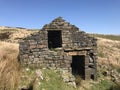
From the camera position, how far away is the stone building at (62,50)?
1283 centimetres

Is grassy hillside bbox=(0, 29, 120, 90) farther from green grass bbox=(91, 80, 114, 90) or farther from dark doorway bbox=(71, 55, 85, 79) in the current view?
dark doorway bbox=(71, 55, 85, 79)

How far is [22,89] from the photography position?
10375 millimetres

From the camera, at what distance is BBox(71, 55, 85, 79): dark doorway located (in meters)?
13.7

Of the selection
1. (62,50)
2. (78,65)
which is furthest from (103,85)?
(62,50)

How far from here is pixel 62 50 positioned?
43.3 feet

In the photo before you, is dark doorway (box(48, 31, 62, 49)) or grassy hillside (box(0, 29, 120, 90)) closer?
grassy hillside (box(0, 29, 120, 90))

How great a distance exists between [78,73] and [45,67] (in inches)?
86.0

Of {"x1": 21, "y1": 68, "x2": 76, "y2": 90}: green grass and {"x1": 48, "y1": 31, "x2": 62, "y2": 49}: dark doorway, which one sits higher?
{"x1": 48, "y1": 31, "x2": 62, "y2": 49}: dark doorway

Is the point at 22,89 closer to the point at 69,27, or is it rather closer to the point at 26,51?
the point at 26,51

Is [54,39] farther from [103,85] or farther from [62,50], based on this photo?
[103,85]

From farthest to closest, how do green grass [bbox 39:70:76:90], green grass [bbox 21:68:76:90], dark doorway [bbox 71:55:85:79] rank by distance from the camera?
dark doorway [bbox 71:55:85:79] < green grass [bbox 39:70:76:90] < green grass [bbox 21:68:76:90]

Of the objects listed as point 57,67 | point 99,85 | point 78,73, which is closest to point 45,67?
point 57,67

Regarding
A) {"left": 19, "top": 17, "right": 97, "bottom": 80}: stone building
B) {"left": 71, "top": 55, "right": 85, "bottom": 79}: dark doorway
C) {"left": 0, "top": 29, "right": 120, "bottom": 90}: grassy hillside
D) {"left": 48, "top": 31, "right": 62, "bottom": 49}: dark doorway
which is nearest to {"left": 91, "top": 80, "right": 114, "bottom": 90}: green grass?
{"left": 0, "top": 29, "right": 120, "bottom": 90}: grassy hillside

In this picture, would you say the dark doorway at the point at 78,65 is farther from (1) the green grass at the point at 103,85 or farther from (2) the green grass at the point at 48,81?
(2) the green grass at the point at 48,81
